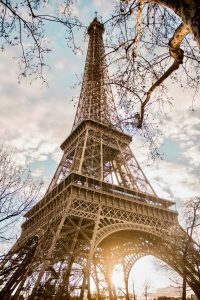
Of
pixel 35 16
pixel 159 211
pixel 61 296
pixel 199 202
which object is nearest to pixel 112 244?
pixel 159 211

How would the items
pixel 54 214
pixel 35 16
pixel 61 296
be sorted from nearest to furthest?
1. pixel 35 16
2. pixel 61 296
3. pixel 54 214

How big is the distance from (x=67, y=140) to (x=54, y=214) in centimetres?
1251

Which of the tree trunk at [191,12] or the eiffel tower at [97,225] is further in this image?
the eiffel tower at [97,225]

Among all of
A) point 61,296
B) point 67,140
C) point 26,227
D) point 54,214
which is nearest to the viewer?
point 61,296

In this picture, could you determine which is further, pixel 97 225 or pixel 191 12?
pixel 97 225

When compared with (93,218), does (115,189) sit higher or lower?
higher

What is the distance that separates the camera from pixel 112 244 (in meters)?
26.0

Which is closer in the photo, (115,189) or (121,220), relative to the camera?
(121,220)

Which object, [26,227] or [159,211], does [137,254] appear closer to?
[159,211]

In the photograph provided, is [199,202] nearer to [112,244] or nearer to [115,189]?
[115,189]

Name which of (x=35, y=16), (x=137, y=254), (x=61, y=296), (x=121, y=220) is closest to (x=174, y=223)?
(x=137, y=254)

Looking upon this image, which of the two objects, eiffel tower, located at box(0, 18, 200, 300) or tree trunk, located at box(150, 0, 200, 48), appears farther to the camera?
eiffel tower, located at box(0, 18, 200, 300)

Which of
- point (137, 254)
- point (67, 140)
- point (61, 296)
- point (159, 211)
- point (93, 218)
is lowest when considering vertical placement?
point (61, 296)

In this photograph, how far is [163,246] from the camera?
21.2 meters
